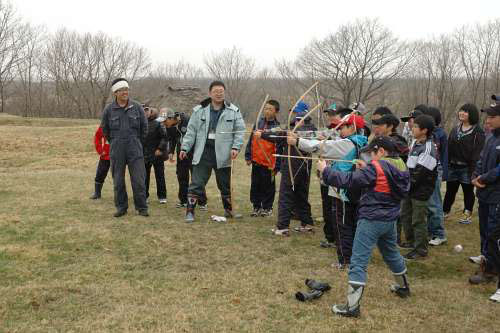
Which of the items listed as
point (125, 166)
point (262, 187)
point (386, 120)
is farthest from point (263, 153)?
point (386, 120)

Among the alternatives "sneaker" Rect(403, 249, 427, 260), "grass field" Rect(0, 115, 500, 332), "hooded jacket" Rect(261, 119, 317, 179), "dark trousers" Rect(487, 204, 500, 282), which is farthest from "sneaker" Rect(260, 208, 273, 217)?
"dark trousers" Rect(487, 204, 500, 282)

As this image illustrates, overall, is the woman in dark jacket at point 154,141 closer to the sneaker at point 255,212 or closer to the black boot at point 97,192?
the black boot at point 97,192

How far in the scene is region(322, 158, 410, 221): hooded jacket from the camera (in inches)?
155

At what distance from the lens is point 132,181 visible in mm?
7332

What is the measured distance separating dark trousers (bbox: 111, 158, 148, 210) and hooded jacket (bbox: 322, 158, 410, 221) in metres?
4.03

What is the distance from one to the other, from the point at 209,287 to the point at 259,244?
1682mm

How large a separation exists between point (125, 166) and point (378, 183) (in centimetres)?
456

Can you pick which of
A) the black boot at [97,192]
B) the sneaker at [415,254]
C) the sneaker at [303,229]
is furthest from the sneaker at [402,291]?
the black boot at [97,192]

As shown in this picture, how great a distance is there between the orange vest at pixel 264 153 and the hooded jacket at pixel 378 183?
12.3 ft

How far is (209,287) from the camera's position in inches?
182

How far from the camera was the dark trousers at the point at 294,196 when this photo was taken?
650 centimetres

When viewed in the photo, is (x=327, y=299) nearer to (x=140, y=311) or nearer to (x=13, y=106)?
(x=140, y=311)

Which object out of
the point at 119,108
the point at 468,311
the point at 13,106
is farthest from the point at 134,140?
the point at 13,106

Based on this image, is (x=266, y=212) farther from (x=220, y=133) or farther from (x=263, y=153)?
(x=220, y=133)
